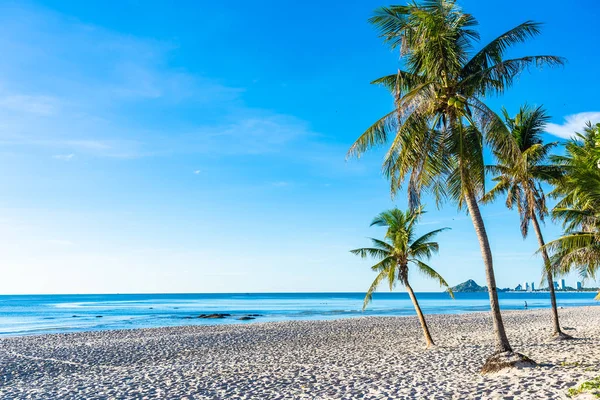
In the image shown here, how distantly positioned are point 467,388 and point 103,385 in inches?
334

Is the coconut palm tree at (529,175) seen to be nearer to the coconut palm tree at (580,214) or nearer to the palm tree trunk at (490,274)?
the coconut palm tree at (580,214)

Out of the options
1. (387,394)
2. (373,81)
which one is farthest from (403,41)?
(387,394)

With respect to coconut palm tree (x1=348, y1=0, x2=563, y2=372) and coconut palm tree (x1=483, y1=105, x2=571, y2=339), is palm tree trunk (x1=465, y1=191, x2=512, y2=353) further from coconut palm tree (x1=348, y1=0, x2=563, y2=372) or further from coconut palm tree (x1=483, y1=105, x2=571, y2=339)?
coconut palm tree (x1=483, y1=105, x2=571, y2=339)

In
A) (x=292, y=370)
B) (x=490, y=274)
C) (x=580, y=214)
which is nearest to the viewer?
(x=490, y=274)

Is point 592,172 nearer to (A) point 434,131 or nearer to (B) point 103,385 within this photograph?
(A) point 434,131

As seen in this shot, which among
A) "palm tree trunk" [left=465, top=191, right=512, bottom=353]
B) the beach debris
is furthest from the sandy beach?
"palm tree trunk" [left=465, top=191, right=512, bottom=353]

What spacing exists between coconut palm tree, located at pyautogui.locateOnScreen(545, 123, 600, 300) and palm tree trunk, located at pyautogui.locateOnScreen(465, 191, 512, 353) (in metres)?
2.62

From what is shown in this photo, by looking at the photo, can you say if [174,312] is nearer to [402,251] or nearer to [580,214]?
[402,251]

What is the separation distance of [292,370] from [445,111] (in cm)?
797

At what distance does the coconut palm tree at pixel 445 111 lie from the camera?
10.7 meters

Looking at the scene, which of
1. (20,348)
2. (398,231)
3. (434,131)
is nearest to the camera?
(434,131)

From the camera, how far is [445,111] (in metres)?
11.2

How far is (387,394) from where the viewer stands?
28.5 feet

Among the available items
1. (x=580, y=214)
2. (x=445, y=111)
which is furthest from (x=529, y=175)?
(x=445, y=111)
